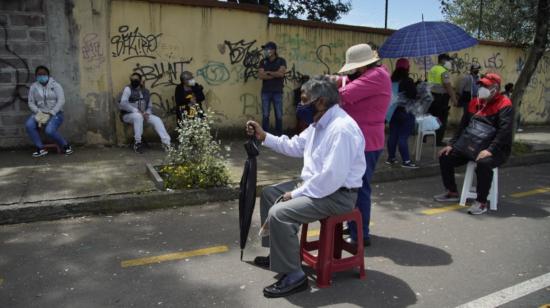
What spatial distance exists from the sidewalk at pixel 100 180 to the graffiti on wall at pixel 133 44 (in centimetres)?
168

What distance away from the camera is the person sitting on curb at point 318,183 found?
350 cm

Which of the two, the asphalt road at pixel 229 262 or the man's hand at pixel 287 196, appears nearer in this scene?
the asphalt road at pixel 229 262

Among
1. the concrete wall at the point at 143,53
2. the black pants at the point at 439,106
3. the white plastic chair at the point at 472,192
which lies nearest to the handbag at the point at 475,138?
the white plastic chair at the point at 472,192

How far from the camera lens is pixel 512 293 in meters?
3.63

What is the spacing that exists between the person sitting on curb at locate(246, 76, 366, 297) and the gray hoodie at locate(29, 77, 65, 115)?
216 inches

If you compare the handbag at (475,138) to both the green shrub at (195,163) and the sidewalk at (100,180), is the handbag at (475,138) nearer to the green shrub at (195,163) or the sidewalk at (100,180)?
the sidewalk at (100,180)

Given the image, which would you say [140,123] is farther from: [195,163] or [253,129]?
[253,129]

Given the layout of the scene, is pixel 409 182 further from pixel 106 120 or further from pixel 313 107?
pixel 106 120

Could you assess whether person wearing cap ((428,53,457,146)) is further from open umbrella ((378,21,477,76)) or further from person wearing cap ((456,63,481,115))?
person wearing cap ((456,63,481,115))

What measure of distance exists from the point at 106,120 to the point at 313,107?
19.0 feet

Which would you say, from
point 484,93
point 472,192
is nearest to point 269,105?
point 472,192

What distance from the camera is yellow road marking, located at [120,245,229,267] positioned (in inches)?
161

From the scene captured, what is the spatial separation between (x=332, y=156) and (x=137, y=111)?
A: 552 cm

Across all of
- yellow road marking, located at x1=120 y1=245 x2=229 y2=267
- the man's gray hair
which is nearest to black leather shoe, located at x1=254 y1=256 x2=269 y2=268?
yellow road marking, located at x1=120 y1=245 x2=229 y2=267
